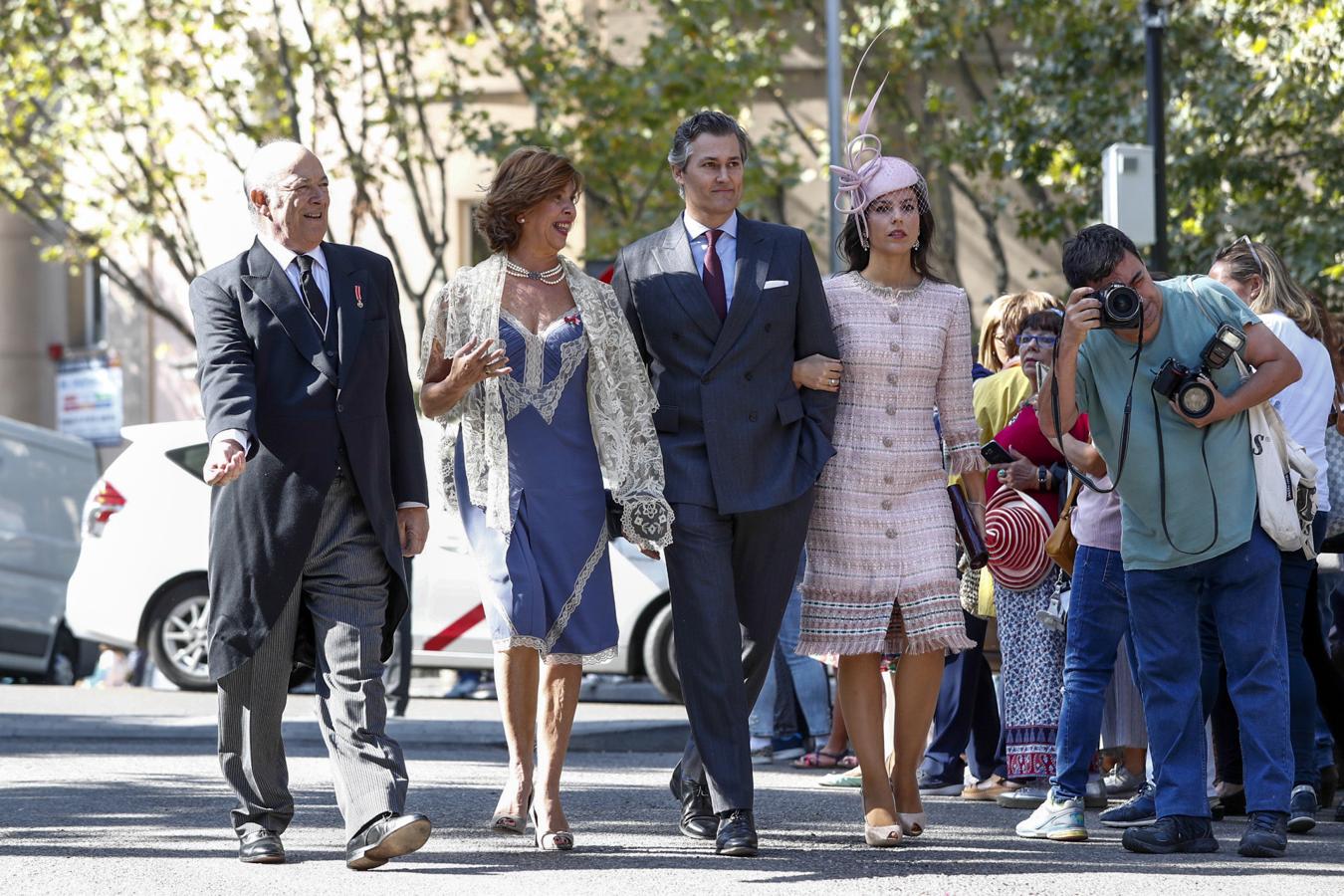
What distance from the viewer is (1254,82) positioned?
1659cm

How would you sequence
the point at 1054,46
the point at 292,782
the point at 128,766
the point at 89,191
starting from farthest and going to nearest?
1. the point at 89,191
2. the point at 1054,46
3. the point at 128,766
4. the point at 292,782

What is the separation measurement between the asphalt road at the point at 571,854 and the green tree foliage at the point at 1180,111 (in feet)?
26.4

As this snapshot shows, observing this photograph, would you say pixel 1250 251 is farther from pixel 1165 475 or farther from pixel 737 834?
pixel 737 834

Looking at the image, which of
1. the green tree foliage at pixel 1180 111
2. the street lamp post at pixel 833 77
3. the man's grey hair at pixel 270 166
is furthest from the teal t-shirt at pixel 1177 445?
the street lamp post at pixel 833 77

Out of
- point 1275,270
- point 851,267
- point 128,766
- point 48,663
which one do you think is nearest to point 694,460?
point 851,267

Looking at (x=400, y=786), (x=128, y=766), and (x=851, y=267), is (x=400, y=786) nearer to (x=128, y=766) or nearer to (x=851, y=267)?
(x=851, y=267)

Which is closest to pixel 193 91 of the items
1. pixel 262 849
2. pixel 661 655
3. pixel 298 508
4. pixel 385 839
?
pixel 661 655

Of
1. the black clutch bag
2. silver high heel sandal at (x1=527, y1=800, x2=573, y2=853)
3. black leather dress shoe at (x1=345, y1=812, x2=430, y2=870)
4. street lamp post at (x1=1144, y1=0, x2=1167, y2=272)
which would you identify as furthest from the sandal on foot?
street lamp post at (x1=1144, y1=0, x2=1167, y2=272)

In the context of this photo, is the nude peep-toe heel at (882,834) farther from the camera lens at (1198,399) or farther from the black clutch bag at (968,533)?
the camera lens at (1198,399)

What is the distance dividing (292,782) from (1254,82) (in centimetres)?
1109

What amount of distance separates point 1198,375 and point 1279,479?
0.49m

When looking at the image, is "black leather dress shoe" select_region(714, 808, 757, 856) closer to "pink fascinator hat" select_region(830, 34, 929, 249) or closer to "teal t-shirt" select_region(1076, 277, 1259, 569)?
"teal t-shirt" select_region(1076, 277, 1259, 569)

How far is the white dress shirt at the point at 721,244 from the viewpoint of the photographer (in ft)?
21.7

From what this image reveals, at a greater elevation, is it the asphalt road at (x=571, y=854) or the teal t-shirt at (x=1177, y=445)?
the teal t-shirt at (x=1177, y=445)
